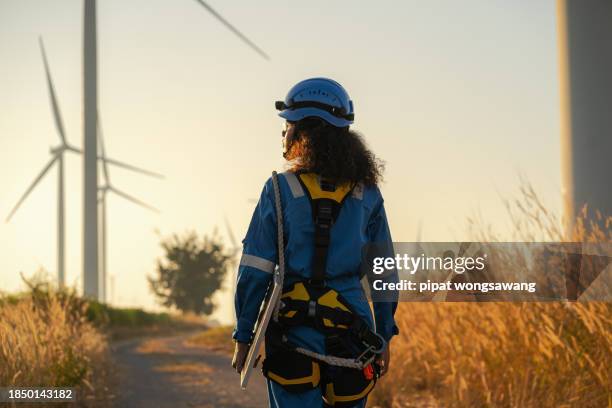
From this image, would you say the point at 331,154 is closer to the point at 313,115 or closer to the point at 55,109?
the point at 313,115

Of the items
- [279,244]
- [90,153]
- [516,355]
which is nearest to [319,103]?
[279,244]

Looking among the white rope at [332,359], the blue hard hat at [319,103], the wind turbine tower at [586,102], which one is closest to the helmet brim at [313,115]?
the blue hard hat at [319,103]

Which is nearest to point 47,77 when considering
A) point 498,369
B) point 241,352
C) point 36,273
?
point 36,273

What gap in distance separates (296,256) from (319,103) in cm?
76

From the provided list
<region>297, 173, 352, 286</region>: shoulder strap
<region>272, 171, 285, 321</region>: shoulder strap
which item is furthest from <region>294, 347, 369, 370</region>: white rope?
<region>297, 173, 352, 286</region>: shoulder strap

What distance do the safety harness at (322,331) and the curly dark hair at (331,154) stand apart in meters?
0.07

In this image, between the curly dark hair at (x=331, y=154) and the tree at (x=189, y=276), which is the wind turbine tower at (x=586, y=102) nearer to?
the curly dark hair at (x=331, y=154)

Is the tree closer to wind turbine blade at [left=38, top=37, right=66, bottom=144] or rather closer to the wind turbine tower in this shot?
wind turbine blade at [left=38, top=37, right=66, bottom=144]

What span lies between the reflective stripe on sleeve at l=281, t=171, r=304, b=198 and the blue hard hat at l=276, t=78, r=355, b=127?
308 millimetres

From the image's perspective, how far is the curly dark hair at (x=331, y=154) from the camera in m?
4.13

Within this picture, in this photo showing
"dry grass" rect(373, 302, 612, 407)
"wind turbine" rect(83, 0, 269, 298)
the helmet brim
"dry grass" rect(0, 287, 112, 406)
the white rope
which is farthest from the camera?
"wind turbine" rect(83, 0, 269, 298)

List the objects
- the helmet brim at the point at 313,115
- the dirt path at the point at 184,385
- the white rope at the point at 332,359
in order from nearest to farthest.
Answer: the white rope at the point at 332,359, the helmet brim at the point at 313,115, the dirt path at the point at 184,385

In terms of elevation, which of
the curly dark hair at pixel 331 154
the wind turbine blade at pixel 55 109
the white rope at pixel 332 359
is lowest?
the white rope at pixel 332 359

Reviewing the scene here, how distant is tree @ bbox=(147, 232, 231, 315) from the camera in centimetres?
6069
